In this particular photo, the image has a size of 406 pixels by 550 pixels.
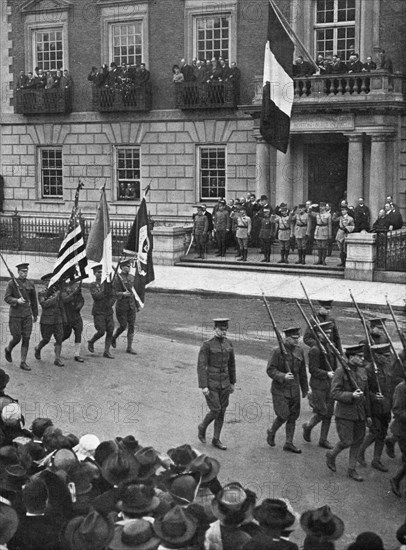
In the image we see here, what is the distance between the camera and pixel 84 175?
1288 inches

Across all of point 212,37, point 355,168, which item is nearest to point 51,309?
point 355,168

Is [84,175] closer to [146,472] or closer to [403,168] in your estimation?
[403,168]

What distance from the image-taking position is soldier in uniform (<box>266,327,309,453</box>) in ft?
36.1

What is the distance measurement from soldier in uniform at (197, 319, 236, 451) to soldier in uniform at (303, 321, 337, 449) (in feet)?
3.53

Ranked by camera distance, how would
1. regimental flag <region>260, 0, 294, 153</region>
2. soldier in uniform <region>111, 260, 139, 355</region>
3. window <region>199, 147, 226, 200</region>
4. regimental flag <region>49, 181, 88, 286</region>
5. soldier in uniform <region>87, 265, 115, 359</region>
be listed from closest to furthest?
regimental flag <region>49, 181, 88, 286</region> < soldier in uniform <region>87, 265, 115, 359</region> < soldier in uniform <region>111, 260, 139, 355</region> < regimental flag <region>260, 0, 294, 153</region> < window <region>199, 147, 226, 200</region>

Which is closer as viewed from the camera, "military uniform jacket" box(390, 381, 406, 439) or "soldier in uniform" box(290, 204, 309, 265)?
"military uniform jacket" box(390, 381, 406, 439)

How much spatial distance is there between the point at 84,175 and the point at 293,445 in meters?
23.1

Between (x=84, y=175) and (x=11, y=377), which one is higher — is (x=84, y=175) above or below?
above

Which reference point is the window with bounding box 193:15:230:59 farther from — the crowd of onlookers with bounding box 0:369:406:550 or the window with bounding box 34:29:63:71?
the crowd of onlookers with bounding box 0:369:406:550

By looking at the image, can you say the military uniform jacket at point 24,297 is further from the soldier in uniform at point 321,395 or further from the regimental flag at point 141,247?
the soldier in uniform at point 321,395

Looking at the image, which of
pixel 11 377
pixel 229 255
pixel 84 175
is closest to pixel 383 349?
pixel 11 377

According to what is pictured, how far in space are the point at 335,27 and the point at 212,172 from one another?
6.36 meters

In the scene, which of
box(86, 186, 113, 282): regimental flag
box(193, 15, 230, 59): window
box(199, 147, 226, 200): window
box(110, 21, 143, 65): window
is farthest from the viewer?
box(110, 21, 143, 65): window

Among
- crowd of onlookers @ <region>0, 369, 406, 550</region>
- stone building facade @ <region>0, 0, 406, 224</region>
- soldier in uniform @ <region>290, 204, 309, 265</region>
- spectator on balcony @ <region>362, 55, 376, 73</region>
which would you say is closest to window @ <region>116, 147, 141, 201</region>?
stone building facade @ <region>0, 0, 406, 224</region>
